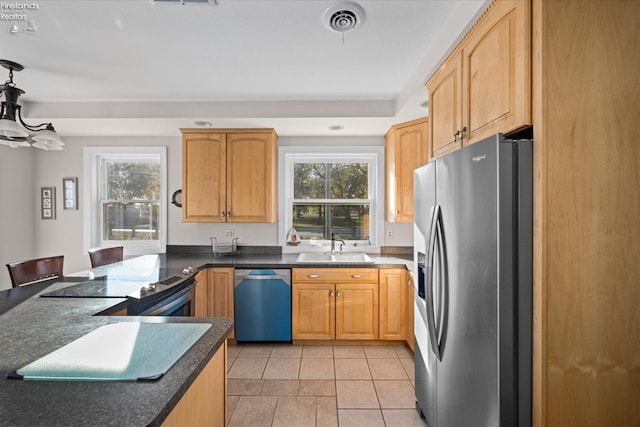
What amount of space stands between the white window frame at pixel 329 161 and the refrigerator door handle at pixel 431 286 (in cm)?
194

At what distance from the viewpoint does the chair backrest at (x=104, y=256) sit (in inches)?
113

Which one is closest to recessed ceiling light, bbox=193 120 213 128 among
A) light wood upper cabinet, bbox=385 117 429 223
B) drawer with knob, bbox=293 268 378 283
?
drawer with knob, bbox=293 268 378 283

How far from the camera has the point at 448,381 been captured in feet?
4.95

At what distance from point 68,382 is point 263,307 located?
87.4 inches

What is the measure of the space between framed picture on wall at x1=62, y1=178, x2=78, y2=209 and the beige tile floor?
2641 mm

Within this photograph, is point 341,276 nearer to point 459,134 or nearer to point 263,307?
point 263,307

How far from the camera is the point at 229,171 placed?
327 centimetres

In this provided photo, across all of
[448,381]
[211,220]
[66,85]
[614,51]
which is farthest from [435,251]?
[66,85]

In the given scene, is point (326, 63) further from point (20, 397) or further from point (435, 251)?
point (20, 397)

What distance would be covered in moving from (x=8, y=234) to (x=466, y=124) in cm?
462

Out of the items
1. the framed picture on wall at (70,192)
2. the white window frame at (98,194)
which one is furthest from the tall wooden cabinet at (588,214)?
the framed picture on wall at (70,192)

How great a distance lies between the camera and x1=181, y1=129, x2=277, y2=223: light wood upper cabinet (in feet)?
10.7

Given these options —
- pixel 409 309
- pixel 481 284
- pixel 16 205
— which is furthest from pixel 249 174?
pixel 16 205

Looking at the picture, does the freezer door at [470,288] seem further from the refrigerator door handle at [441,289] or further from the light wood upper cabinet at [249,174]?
the light wood upper cabinet at [249,174]
